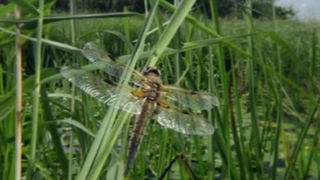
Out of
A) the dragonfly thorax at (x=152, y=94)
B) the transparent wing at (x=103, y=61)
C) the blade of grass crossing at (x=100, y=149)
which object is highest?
the transparent wing at (x=103, y=61)

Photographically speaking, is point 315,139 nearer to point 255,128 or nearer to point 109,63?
point 255,128

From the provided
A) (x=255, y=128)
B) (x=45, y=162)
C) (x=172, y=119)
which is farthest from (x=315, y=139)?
(x=45, y=162)

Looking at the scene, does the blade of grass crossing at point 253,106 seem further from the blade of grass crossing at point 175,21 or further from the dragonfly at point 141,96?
the blade of grass crossing at point 175,21

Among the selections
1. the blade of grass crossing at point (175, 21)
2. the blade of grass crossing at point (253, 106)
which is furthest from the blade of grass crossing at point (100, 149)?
the blade of grass crossing at point (253, 106)

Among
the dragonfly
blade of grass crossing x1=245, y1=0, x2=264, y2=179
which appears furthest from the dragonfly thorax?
blade of grass crossing x1=245, y1=0, x2=264, y2=179

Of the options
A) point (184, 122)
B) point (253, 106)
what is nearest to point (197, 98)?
point (184, 122)

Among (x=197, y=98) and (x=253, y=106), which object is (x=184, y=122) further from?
(x=253, y=106)

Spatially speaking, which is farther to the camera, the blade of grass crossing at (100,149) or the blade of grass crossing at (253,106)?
the blade of grass crossing at (253,106)


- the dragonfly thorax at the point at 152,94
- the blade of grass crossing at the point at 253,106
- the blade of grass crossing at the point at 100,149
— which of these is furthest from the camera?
the blade of grass crossing at the point at 253,106

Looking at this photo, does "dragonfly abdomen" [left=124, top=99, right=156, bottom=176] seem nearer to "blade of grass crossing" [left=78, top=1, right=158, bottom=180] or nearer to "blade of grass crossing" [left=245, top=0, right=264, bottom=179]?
"blade of grass crossing" [left=78, top=1, right=158, bottom=180]
